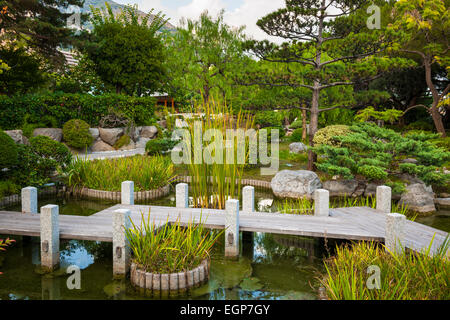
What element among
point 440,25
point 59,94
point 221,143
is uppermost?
point 440,25

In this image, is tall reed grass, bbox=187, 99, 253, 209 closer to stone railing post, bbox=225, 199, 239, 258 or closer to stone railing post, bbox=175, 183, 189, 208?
stone railing post, bbox=175, 183, 189, 208

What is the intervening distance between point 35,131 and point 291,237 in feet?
28.1

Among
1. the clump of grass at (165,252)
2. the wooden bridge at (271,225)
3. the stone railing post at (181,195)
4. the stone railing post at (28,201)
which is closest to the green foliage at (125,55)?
the stone railing post at (28,201)

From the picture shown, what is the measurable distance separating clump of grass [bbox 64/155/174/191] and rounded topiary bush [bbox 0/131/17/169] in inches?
50.7

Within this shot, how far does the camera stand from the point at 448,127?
16234 mm

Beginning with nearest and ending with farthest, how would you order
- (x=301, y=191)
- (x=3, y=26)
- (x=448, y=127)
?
(x=301, y=191) → (x=3, y=26) → (x=448, y=127)

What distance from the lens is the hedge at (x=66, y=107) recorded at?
34.3 ft

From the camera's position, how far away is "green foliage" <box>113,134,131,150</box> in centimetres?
1220

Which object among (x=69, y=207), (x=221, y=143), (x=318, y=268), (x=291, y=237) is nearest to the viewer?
(x=318, y=268)

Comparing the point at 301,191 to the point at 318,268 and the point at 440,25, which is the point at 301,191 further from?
the point at 440,25

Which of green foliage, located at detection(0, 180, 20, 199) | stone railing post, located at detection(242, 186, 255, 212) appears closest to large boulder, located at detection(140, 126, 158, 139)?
green foliage, located at detection(0, 180, 20, 199)
